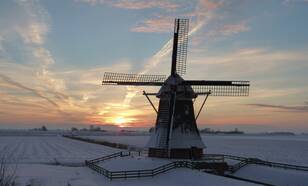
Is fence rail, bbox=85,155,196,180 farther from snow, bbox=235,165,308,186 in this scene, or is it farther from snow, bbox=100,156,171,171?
snow, bbox=235,165,308,186

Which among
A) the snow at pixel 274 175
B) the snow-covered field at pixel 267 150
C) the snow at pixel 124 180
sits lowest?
the snow at pixel 124 180

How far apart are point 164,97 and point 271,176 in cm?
1077

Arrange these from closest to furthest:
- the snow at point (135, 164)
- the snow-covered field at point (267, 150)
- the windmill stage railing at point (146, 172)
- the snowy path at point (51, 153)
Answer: the windmill stage railing at point (146, 172)
the snow at point (135, 164)
the snowy path at point (51, 153)
the snow-covered field at point (267, 150)

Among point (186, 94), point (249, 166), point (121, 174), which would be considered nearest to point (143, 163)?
point (121, 174)

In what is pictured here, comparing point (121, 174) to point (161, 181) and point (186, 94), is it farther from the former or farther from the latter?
point (186, 94)

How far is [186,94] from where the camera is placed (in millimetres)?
37594

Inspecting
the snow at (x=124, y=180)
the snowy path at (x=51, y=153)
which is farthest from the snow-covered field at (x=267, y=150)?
the snow at (x=124, y=180)

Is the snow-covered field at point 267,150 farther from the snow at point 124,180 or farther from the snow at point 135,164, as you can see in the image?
the snow at point 124,180

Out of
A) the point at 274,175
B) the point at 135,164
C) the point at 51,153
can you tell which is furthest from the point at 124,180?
the point at 51,153

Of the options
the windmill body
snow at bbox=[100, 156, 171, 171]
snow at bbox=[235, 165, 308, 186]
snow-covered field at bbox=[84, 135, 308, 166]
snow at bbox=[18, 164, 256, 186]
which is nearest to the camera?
snow at bbox=[18, 164, 256, 186]

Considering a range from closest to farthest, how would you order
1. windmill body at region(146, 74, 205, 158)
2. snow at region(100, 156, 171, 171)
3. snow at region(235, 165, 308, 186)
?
snow at region(235, 165, 308, 186), snow at region(100, 156, 171, 171), windmill body at region(146, 74, 205, 158)

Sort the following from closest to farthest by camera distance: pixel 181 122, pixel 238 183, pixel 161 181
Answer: pixel 238 183, pixel 161 181, pixel 181 122

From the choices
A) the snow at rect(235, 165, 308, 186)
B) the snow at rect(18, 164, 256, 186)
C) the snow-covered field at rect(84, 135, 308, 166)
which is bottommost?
the snow at rect(18, 164, 256, 186)

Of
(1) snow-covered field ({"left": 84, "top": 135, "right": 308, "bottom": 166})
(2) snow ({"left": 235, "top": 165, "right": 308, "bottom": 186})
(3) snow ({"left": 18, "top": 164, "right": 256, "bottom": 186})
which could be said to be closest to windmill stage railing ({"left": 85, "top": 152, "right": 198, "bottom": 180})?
(3) snow ({"left": 18, "top": 164, "right": 256, "bottom": 186})
